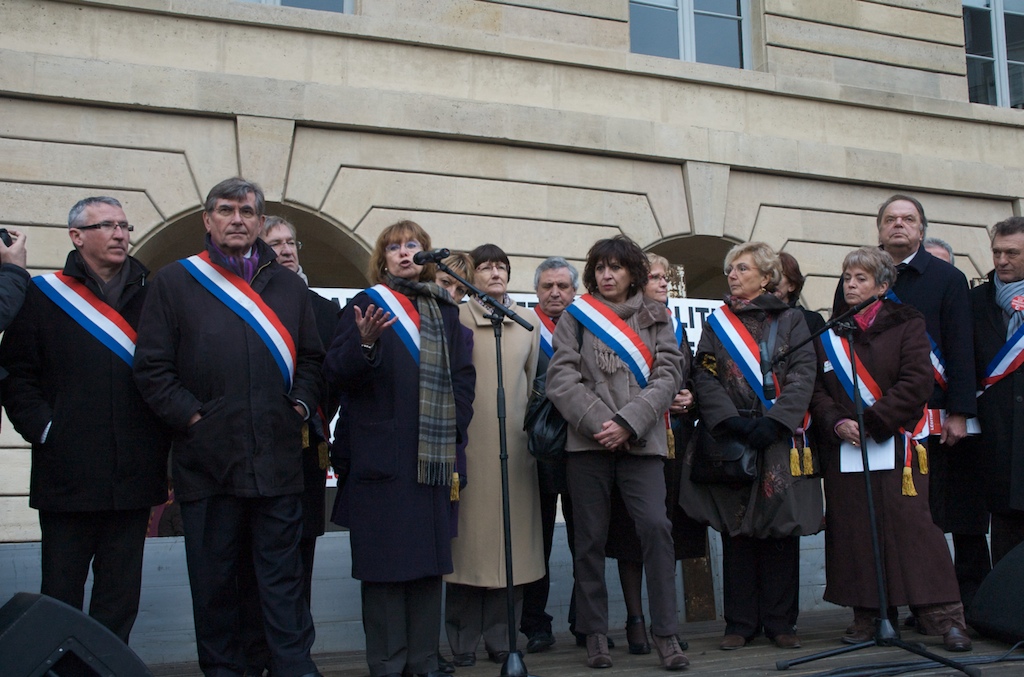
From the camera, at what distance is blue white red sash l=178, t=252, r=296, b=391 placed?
4.29 metres

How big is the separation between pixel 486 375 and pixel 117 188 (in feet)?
14.8

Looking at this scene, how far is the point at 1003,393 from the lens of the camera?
546 centimetres

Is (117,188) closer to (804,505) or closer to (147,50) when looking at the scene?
(147,50)

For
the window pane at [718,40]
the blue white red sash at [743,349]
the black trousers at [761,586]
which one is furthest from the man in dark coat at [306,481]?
the window pane at [718,40]

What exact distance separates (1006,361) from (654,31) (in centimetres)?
603

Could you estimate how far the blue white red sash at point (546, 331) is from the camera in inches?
214

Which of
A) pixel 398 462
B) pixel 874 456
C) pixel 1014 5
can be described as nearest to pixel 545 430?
pixel 398 462

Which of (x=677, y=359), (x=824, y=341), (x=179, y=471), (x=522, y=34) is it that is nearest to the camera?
(x=179, y=471)

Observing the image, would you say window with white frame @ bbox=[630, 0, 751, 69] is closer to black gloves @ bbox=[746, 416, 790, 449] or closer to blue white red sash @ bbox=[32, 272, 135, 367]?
black gloves @ bbox=[746, 416, 790, 449]

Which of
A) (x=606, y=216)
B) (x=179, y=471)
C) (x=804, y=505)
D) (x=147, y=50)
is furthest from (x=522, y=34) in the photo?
(x=179, y=471)

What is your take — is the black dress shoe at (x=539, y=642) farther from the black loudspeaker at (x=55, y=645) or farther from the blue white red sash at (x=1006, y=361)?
the blue white red sash at (x=1006, y=361)

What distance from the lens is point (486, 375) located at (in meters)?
5.11

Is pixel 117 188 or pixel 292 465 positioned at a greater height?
pixel 117 188

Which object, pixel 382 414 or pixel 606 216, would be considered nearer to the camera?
pixel 382 414
